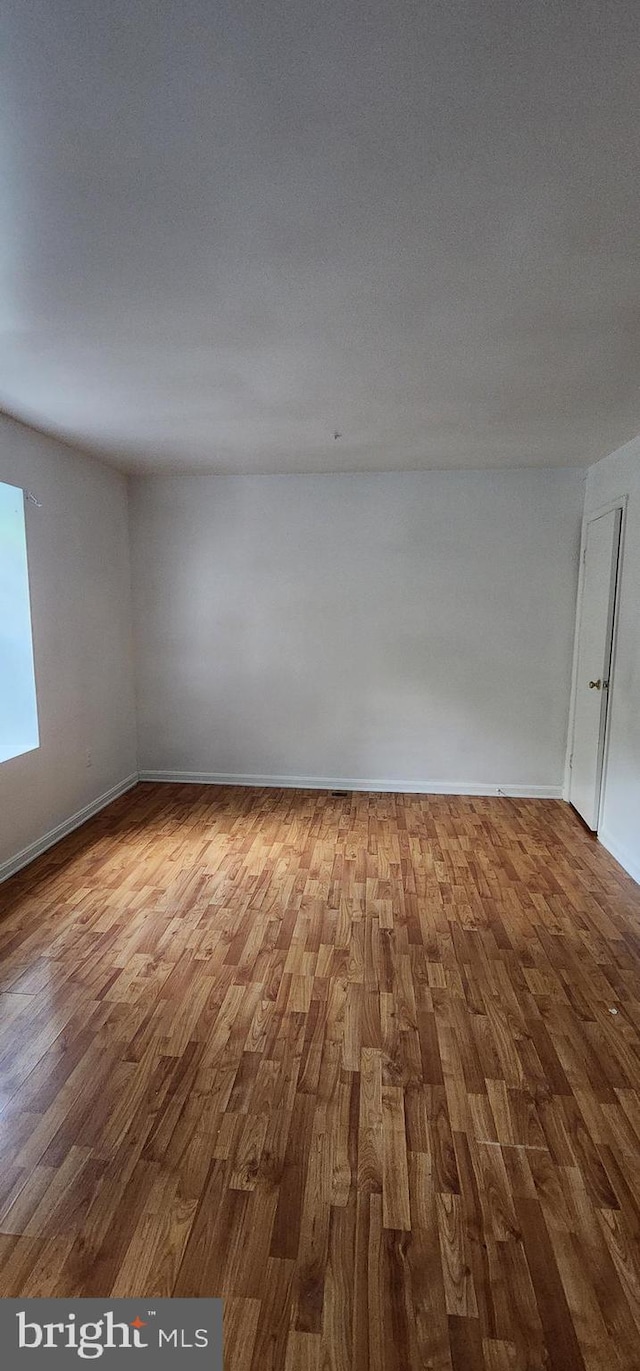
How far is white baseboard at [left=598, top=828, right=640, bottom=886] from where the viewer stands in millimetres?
3514

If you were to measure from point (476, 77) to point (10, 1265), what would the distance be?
260 cm

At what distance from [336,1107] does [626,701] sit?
2.76 m

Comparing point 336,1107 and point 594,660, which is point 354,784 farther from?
point 336,1107

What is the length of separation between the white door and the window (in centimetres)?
346

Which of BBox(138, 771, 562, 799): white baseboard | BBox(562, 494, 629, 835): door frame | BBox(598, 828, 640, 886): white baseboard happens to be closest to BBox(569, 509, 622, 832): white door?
BBox(562, 494, 629, 835): door frame

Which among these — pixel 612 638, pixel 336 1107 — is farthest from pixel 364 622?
pixel 336 1107

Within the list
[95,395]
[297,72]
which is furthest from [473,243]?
[95,395]

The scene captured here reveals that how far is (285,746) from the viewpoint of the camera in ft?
17.1

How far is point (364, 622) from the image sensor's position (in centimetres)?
497

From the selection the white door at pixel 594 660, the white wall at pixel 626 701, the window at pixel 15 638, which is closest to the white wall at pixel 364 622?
the white door at pixel 594 660

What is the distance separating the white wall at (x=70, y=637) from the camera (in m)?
3.61

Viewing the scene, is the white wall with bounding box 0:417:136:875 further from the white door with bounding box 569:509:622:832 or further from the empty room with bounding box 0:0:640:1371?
the white door with bounding box 569:509:622:832

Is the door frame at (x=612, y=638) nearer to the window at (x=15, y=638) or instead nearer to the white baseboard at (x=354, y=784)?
the white baseboard at (x=354, y=784)

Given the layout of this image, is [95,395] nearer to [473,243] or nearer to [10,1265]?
[473,243]
